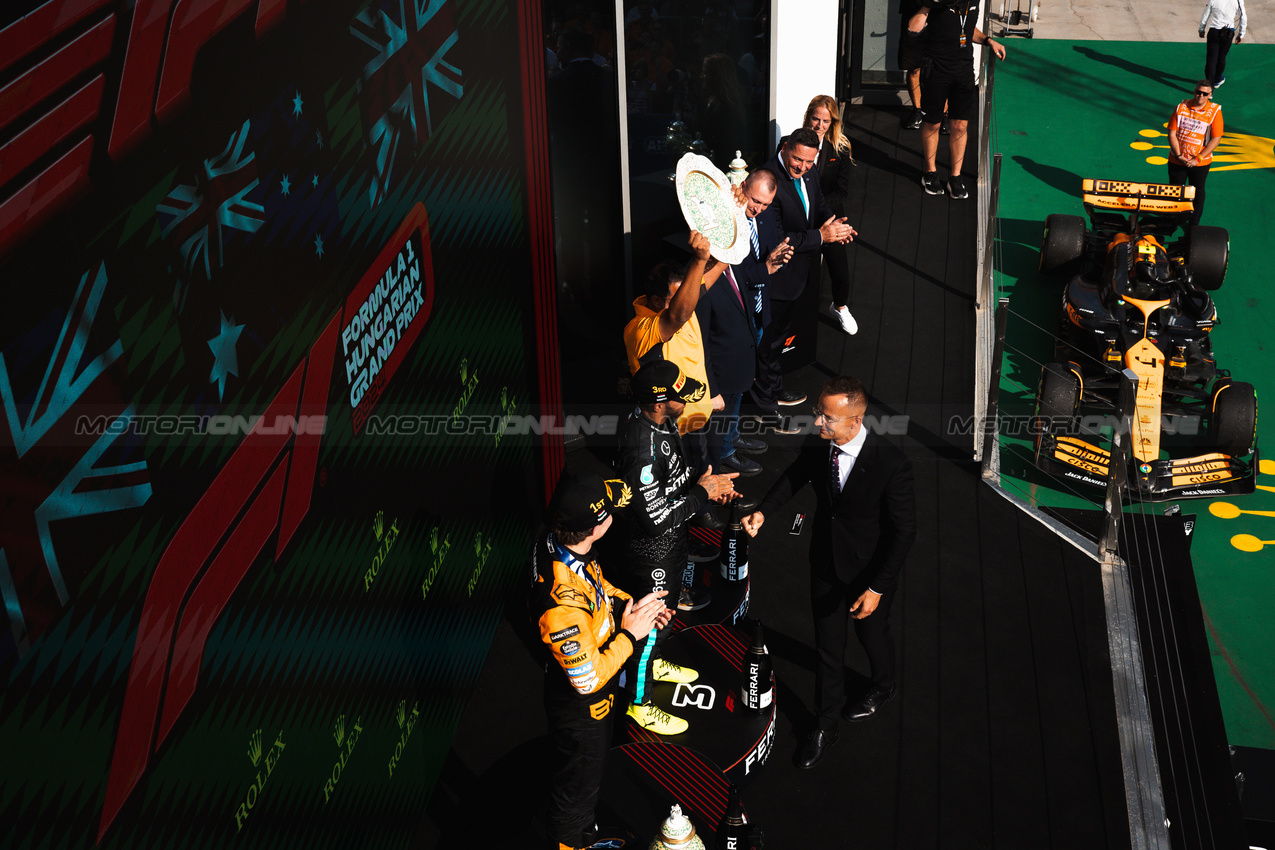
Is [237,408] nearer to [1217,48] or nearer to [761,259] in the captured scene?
[761,259]

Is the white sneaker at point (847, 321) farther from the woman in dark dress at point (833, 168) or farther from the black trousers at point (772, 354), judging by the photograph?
the black trousers at point (772, 354)

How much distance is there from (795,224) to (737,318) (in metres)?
1.19

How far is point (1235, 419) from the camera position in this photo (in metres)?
7.16

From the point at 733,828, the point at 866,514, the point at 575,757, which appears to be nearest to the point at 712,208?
the point at 866,514

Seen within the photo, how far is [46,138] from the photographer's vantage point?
1909mm

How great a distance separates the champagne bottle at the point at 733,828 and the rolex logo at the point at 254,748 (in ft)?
5.51

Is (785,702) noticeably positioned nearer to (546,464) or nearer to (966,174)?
(546,464)

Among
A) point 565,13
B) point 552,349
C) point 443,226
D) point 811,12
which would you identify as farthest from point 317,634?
point 811,12

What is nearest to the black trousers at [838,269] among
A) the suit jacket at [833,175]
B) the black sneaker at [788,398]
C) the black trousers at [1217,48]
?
the suit jacket at [833,175]

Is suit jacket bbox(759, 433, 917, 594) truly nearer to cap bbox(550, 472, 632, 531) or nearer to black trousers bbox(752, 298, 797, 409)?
cap bbox(550, 472, 632, 531)

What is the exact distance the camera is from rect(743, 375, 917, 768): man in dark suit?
160 inches

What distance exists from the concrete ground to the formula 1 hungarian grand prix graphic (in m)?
13.9

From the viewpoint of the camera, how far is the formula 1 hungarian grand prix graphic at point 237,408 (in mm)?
1976

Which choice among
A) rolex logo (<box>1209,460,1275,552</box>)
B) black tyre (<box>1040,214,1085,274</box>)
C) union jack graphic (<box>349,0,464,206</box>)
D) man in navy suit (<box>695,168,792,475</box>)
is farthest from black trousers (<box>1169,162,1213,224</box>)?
union jack graphic (<box>349,0,464,206</box>)
